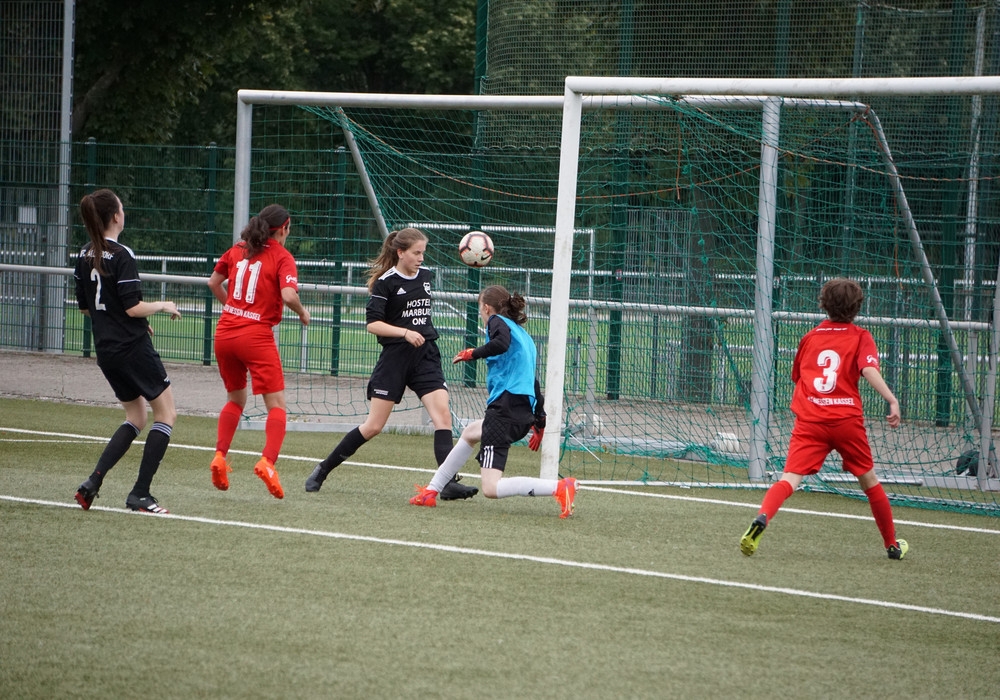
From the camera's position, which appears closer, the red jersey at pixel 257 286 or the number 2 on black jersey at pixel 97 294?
the number 2 on black jersey at pixel 97 294

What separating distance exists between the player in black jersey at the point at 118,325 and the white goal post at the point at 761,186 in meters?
2.57

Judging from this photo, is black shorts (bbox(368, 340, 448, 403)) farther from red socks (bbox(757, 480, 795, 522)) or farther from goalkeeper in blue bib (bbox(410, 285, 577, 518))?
red socks (bbox(757, 480, 795, 522))

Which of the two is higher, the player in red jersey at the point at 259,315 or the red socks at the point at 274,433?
the player in red jersey at the point at 259,315

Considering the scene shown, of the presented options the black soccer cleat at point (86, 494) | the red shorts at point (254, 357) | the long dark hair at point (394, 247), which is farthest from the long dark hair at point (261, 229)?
the black soccer cleat at point (86, 494)

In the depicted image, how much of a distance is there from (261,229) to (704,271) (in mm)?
4115

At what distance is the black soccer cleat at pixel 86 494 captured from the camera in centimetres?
640

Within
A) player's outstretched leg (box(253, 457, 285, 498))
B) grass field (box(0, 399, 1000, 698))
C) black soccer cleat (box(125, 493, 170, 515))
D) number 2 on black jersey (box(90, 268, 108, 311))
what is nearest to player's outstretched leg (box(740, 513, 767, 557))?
grass field (box(0, 399, 1000, 698))

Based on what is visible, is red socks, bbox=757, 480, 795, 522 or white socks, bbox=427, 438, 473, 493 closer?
red socks, bbox=757, 480, 795, 522

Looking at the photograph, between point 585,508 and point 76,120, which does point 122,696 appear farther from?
point 76,120

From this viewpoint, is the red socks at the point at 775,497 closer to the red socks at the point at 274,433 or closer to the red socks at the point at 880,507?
the red socks at the point at 880,507

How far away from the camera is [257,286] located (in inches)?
279

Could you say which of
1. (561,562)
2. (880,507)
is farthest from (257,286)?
Result: (880,507)

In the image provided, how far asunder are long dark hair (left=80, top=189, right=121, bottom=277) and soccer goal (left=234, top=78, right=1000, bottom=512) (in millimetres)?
2938

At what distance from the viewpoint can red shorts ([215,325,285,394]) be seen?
7.10 m
